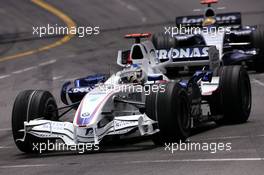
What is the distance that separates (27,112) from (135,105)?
1695 millimetres

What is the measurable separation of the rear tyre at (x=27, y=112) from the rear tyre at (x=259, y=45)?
10532 millimetres

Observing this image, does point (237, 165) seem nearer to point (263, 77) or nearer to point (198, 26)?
point (263, 77)

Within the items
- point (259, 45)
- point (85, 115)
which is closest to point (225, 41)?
point (259, 45)

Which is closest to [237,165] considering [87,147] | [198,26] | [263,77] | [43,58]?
[87,147]

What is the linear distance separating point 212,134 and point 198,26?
39.2 feet

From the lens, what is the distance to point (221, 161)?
1117cm

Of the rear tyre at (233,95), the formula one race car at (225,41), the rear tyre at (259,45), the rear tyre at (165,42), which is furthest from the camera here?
the rear tyre at (165,42)

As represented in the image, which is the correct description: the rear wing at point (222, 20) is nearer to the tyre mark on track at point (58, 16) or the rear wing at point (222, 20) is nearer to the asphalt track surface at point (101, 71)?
the asphalt track surface at point (101, 71)

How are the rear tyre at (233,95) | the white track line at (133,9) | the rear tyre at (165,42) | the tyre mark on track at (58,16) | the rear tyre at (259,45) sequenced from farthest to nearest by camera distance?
1. the white track line at (133,9)
2. the tyre mark on track at (58,16)
3. the rear tyre at (165,42)
4. the rear tyre at (259,45)
5. the rear tyre at (233,95)

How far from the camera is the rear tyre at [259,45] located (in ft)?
76.2

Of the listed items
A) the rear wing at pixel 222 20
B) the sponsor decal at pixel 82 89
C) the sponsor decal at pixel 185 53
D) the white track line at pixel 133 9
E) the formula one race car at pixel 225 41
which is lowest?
the sponsor decal at pixel 82 89

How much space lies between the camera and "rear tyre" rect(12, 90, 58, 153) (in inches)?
528

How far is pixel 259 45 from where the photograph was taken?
23469mm

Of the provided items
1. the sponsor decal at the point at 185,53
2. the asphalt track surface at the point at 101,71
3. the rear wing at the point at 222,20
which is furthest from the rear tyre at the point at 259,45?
the sponsor decal at the point at 185,53
